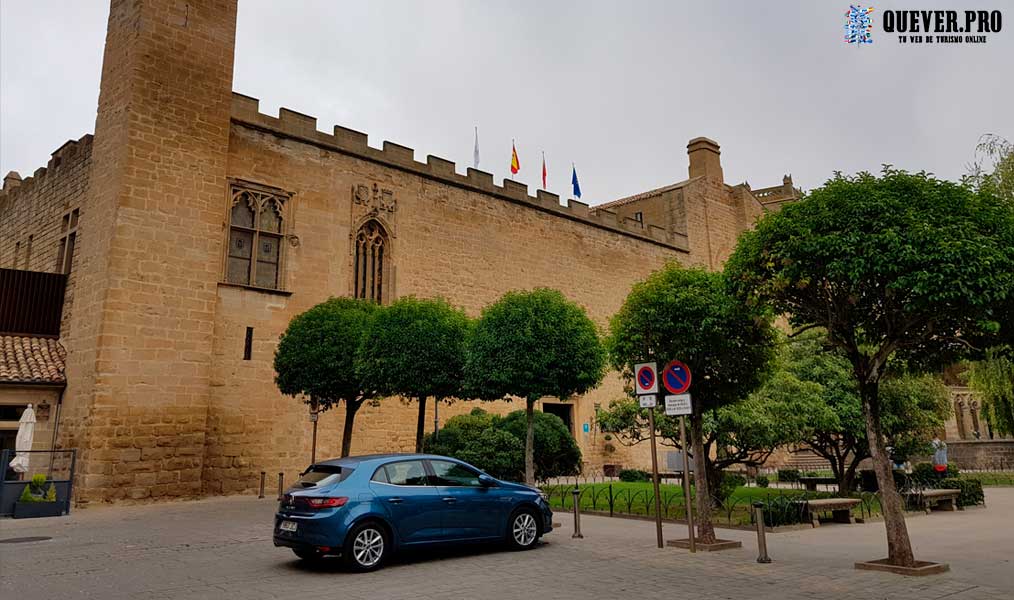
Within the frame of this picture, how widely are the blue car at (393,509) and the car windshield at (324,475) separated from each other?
0.04ft

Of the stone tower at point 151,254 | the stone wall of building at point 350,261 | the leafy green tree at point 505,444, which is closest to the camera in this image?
the stone tower at point 151,254

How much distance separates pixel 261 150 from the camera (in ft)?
66.0

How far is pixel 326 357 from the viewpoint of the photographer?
638 inches

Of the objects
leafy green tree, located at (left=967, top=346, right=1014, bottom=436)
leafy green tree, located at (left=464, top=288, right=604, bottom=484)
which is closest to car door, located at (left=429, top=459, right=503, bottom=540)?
leafy green tree, located at (left=464, top=288, right=604, bottom=484)

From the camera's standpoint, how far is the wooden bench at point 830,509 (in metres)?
12.2

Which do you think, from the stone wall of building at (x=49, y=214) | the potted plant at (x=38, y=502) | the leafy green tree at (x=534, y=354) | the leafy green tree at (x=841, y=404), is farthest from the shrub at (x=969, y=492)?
the stone wall of building at (x=49, y=214)

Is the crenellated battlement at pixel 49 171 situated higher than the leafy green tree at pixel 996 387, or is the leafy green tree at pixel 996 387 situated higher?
the crenellated battlement at pixel 49 171

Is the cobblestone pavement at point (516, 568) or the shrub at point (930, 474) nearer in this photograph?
the cobblestone pavement at point (516, 568)

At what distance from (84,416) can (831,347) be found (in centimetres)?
1594

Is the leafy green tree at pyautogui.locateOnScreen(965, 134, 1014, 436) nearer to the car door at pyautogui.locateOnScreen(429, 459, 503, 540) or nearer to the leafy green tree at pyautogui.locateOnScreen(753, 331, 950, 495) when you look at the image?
the leafy green tree at pyautogui.locateOnScreen(753, 331, 950, 495)

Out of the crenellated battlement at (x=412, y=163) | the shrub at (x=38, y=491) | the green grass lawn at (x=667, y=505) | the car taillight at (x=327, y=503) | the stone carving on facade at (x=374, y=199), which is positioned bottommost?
the green grass lawn at (x=667, y=505)

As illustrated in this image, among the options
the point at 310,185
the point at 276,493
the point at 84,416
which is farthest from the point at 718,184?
the point at 84,416

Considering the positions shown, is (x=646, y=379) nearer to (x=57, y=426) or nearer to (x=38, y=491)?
(x=38, y=491)

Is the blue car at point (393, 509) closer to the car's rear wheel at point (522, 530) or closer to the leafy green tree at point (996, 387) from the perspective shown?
the car's rear wheel at point (522, 530)
